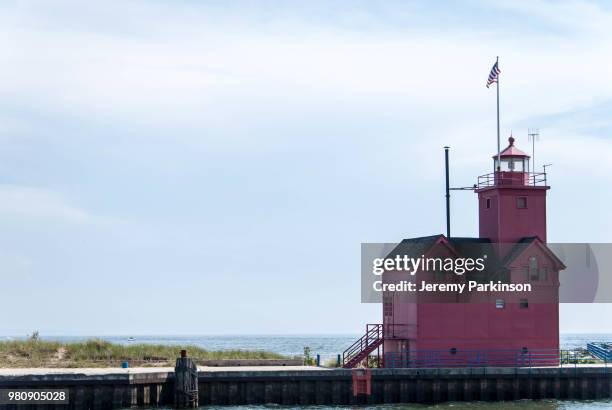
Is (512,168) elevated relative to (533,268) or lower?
elevated

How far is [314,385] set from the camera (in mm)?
49312

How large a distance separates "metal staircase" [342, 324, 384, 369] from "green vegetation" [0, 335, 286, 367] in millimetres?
9746

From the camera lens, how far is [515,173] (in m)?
55.1

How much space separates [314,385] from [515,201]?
14.6m

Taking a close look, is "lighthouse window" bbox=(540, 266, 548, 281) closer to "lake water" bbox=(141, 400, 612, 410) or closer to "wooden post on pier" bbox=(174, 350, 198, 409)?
"lake water" bbox=(141, 400, 612, 410)

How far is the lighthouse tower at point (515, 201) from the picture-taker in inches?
2156

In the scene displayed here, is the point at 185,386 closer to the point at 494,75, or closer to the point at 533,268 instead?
the point at 533,268

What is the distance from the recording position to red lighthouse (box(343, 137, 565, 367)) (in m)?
52.8

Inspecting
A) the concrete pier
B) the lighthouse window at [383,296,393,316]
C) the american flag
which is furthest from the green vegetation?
the american flag

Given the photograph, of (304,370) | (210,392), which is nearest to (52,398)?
(210,392)

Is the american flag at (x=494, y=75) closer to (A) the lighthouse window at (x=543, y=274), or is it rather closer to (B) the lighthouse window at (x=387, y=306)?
(A) the lighthouse window at (x=543, y=274)

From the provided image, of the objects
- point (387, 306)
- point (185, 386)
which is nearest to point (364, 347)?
point (387, 306)

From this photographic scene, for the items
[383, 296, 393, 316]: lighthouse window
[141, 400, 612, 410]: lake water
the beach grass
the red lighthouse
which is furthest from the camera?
the beach grass

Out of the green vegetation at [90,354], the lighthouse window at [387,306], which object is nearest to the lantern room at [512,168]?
the lighthouse window at [387,306]
